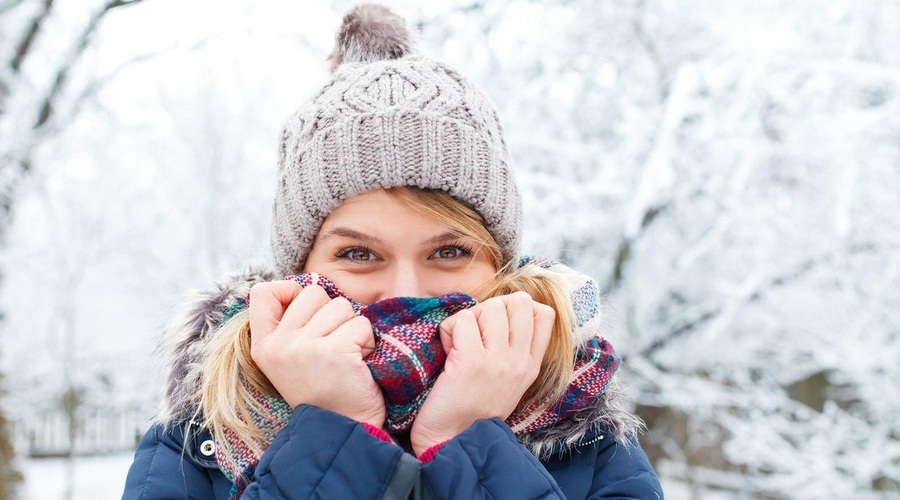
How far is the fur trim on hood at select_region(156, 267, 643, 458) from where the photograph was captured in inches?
62.1

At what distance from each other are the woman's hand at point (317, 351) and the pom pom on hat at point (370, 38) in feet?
2.79

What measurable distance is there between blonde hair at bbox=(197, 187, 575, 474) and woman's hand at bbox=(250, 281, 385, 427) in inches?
3.7

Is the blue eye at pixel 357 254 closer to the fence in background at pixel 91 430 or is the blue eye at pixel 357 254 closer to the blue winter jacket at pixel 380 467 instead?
the blue winter jacket at pixel 380 467

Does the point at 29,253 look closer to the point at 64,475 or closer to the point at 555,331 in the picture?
the point at 64,475

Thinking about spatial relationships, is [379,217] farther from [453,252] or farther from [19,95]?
[19,95]

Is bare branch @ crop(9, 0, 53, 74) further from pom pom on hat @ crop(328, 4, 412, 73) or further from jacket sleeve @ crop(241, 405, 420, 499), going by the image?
jacket sleeve @ crop(241, 405, 420, 499)

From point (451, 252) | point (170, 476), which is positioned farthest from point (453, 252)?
point (170, 476)

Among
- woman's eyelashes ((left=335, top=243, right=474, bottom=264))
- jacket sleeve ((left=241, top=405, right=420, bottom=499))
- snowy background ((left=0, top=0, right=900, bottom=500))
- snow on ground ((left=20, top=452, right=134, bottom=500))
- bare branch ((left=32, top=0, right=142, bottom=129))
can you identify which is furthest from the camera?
snow on ground ((left=20, top=452, right=134, bottom=500))

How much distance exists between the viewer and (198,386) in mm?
1658

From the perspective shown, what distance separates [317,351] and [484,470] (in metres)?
0.36

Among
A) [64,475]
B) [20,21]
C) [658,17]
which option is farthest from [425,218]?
[64,475]

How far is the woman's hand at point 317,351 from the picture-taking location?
51.7 inches

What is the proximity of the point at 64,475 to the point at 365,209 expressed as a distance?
13348mm

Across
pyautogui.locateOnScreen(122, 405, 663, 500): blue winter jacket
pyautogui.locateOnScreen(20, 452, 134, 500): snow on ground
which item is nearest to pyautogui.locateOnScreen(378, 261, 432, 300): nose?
pyautogui.locateOnScreen(122, 405, 663, 500): blue winter jacket
